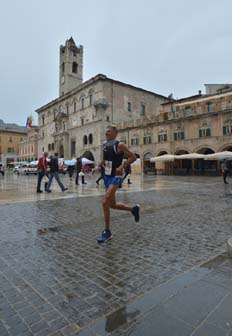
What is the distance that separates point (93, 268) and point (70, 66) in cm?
6094

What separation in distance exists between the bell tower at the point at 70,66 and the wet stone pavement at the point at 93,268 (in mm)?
56717

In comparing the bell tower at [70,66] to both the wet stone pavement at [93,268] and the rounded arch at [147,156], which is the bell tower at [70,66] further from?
the wet stone pavement at [93,268]

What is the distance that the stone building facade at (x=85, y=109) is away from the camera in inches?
1758

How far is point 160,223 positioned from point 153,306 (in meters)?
3.38

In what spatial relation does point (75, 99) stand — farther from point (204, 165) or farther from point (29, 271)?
point (29, 271)

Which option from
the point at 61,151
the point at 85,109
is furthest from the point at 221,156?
the point at 61,151

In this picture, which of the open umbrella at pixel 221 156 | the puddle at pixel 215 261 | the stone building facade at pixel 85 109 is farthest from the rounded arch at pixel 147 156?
the puddle at pixel 215 261

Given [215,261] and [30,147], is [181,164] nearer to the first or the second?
[215,261]

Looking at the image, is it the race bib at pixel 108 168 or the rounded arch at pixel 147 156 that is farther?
the rounded arch at pixel 147 156

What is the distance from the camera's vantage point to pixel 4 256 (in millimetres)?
3379

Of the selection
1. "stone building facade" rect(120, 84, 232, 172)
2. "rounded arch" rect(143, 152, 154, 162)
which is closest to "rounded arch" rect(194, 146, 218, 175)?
"stone building facade" rect(120, 84, 232, 172)

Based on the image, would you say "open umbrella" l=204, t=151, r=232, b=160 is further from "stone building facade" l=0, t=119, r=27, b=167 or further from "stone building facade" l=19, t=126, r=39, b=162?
"stone building facade" l=0, t=119, r=27, b=167

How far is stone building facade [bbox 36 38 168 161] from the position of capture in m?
44.7

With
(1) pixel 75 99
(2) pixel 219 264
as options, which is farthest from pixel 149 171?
(2) pixel 219 264
